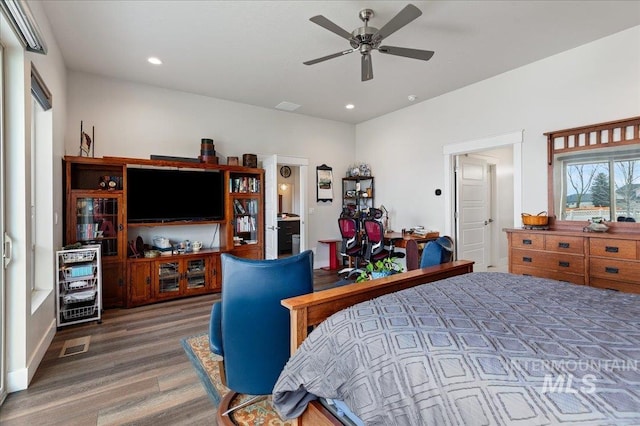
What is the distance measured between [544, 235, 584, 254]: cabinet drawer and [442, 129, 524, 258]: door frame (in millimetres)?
809

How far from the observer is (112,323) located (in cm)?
334

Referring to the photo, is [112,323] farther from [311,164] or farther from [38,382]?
[311,164]

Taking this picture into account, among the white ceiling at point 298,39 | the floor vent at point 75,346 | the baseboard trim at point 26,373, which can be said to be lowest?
the floor vent at point 75,346

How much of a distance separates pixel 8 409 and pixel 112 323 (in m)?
1.42

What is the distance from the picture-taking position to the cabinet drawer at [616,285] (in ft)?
8.84

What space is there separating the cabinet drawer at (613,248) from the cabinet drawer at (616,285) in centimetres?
24

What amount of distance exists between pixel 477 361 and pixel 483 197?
16.8 feet

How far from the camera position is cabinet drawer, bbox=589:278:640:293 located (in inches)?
106

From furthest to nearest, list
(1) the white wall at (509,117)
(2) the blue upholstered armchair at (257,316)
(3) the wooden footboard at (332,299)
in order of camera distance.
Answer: (1) the white wall at (509,117)
(2) the blue upholstered armchair at (257,316)
(3) the wooden footboard at (332,299)

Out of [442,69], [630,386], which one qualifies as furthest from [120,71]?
[630,386]

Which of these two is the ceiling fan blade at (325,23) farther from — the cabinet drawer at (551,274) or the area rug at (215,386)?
the cabinet drawer at (551,274)

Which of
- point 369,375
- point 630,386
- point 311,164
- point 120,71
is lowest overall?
point 369,375

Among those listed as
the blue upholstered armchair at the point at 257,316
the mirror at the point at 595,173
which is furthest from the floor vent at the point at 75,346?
the mirror at the point at 595,173

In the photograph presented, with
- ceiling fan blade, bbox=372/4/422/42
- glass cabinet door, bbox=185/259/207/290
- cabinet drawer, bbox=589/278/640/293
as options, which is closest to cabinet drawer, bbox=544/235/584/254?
cabinet drawer, bbox=589/278/640/293
